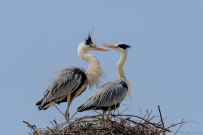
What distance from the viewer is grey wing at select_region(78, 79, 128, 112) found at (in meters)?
15.8

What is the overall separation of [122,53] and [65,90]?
1412 millimetres

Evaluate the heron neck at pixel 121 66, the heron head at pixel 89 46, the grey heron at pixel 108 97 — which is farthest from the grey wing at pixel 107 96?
the heron head at pixel 89 46

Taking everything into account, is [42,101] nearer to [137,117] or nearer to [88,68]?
[88,68]

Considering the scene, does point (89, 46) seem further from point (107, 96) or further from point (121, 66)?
point (107, 96)

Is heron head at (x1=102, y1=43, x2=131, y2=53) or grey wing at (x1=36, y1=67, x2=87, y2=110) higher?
heron head at (x1=102, y1=43, x2=131, y2=53)

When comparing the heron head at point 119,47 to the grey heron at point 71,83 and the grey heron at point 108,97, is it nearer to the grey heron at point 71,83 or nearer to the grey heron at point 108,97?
the grey heron at point 71,83

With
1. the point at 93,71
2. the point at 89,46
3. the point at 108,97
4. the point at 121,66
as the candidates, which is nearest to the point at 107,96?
the point at 108,97

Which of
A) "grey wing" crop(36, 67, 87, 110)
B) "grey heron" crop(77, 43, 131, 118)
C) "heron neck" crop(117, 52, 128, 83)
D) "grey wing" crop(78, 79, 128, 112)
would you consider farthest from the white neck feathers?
"grey wing" crop(78, 79, 128, 112)

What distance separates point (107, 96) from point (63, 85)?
1426 millimetres

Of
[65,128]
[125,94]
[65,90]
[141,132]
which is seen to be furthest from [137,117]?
[65,90]

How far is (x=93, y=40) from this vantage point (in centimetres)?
1788

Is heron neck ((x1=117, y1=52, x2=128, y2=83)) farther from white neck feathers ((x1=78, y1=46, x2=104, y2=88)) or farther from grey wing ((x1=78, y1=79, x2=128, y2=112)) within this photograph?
white neck feathers ((x1=78, y1=46, x2=104, y2=88))

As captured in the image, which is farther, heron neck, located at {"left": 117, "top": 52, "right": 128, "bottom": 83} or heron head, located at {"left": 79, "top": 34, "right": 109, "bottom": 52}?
heron head, located at {"left": 79, "top": 34, "right": 109, "bottom": 52}

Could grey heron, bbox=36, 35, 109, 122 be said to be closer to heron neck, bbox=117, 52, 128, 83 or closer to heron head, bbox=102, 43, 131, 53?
heron head, bbox=102, 43, 131, 53
